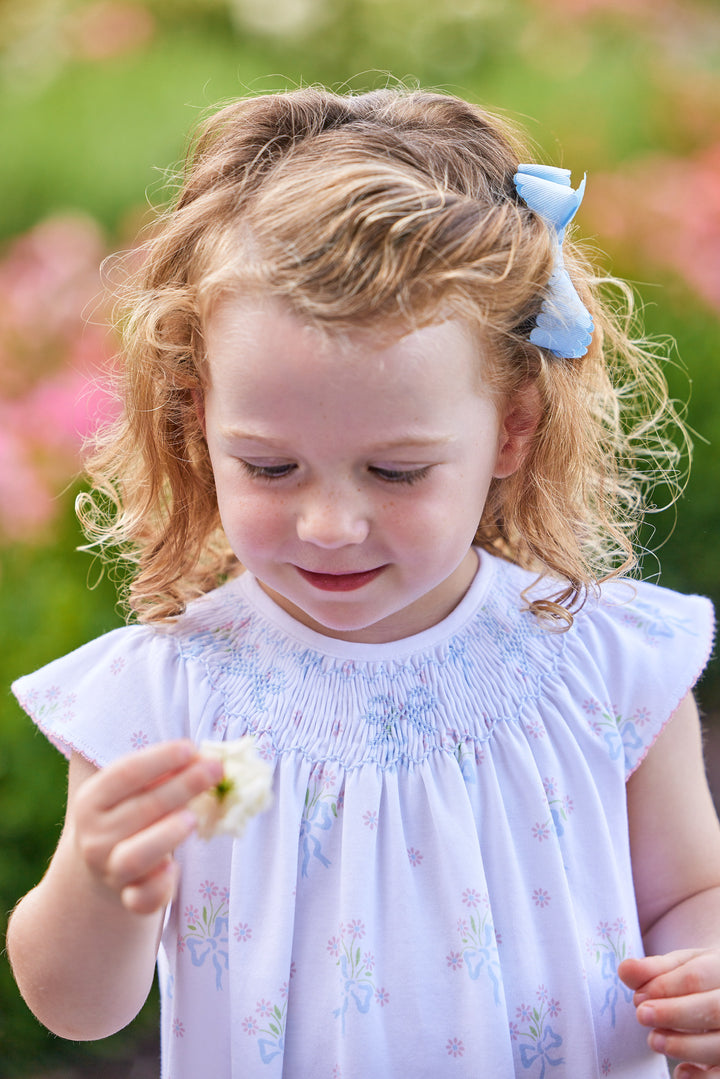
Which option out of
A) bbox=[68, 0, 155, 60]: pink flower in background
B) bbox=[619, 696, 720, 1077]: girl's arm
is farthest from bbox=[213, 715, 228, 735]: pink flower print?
bbox=[68, 0, 155, 60]: pink flower in background

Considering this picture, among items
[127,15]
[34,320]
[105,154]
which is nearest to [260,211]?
[34,320]

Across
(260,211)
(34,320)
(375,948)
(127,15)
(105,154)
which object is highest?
(127,15)

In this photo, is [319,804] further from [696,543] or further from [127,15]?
[127,15]

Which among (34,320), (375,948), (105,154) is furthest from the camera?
(105,154)

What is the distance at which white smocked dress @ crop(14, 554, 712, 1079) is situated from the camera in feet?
4.96

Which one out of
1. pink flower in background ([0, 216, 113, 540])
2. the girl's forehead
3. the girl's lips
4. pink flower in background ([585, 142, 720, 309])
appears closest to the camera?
the girl's forehead

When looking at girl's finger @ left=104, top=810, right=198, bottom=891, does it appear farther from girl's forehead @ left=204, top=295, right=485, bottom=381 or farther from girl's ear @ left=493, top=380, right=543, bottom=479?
girl's ear @ left=493, top=380, right=543, bottom=479

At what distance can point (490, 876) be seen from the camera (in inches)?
61.9

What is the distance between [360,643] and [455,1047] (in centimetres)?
55

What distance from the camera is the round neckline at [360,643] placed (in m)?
1.62

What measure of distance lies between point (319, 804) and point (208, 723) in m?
0.19

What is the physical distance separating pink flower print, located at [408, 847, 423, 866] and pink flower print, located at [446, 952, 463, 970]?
0.41ft

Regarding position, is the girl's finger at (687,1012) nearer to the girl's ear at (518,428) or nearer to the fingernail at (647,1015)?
the fingernail at (647,1015)

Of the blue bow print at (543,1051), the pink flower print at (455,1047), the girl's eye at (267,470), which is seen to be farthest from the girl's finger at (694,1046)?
the girl's eye at (267,470)
